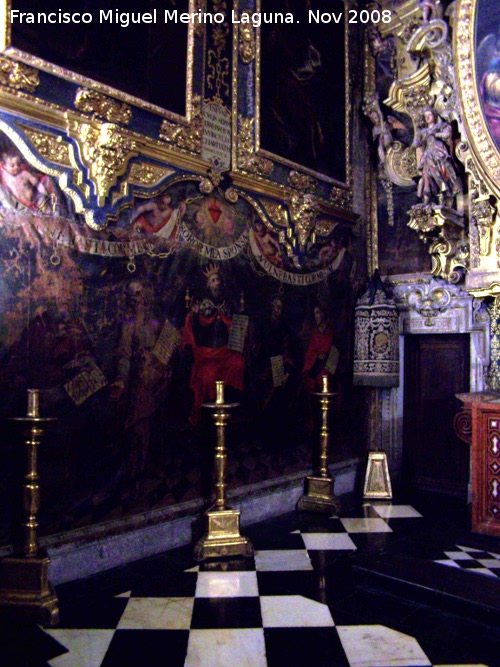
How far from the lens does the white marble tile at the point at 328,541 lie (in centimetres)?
439

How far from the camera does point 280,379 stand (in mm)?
5516

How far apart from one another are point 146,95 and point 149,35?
495mm

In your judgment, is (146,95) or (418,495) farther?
(418,495)

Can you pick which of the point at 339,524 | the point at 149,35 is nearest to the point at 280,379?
the point at 339,524

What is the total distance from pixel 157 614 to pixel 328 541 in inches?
69.4

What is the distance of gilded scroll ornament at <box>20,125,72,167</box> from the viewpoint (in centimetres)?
363

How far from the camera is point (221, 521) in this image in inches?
166

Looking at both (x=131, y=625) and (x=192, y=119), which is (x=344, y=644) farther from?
(x=192, y=119)

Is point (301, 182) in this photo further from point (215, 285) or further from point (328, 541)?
point (328, 541)

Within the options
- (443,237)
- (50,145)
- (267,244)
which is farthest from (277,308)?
(50,145)

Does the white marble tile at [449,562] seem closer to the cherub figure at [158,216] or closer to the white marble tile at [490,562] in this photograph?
the white marble tile at [490,562]

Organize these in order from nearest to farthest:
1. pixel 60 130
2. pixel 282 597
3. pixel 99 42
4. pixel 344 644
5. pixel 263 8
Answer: pixel 344 644
pixel 282 597
pixel 60 130
pixel 99 42
pixel 263 8

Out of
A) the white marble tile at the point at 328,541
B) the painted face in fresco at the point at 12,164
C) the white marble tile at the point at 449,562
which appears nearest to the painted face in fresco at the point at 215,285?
the painted face in fresco at the point at 12,164

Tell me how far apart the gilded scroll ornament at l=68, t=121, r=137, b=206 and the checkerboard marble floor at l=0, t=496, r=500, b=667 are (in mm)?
2650
